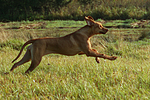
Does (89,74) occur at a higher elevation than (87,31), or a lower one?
lower

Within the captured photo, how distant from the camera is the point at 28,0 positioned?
19234mm

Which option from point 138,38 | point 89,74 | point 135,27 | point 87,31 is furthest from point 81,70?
point 135,27

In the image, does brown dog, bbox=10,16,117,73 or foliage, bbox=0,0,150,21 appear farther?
foliage, bbox=0,0,150,21

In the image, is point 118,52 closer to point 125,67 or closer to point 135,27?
point 125,67

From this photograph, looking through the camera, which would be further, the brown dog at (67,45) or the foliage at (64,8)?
the foliage at (64,8)

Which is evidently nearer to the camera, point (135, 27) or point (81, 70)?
point (81, 70)

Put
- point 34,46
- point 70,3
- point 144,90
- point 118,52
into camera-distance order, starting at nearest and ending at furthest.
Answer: point 144,90 < point 34,46 < point 118,52 < point 70,3

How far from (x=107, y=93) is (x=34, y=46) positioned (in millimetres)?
1888

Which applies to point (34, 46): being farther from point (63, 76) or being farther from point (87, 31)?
point (87, 31)

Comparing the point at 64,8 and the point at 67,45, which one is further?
the point at 64,8

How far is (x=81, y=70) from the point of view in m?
5.16

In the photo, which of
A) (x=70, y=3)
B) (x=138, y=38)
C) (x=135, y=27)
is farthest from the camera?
(x=70, y=3)

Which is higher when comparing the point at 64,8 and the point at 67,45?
the point at 67,45

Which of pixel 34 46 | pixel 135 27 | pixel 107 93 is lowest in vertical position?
pixel 135 27
